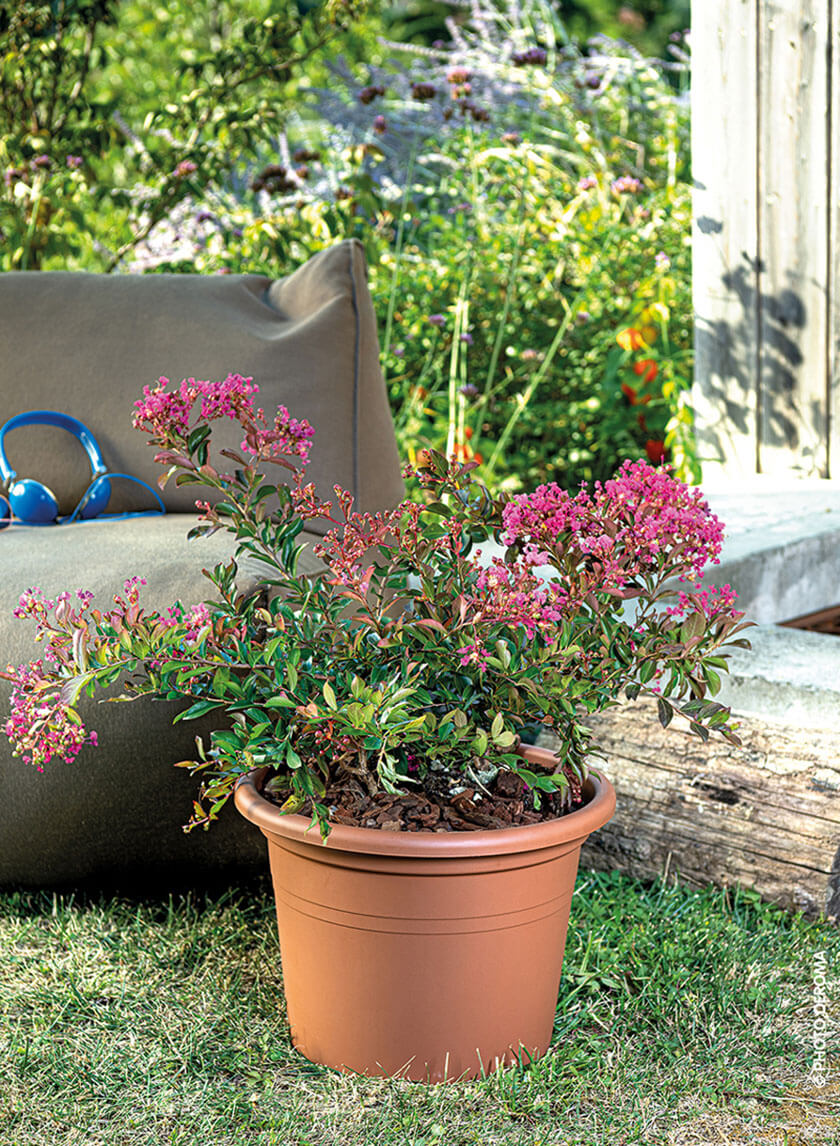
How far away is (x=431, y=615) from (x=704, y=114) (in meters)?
2.19

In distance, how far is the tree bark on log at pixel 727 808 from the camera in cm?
163

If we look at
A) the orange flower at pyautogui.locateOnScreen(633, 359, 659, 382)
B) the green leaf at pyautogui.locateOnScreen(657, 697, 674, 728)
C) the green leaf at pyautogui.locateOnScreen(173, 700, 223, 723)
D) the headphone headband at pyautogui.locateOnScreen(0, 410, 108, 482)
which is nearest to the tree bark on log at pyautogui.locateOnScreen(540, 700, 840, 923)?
the green leaf at pyautogui.locateOnScreen(657, 697, 674, 728)

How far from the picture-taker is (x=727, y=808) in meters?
1.71

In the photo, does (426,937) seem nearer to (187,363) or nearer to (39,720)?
(39,720)

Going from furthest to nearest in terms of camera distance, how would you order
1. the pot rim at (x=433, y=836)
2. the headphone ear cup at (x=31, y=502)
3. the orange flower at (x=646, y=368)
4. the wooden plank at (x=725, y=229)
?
the orange flower at (x=646, y=368) < the wooden plank at (x=725, y=229) < the headphone ear cup at (x=31, y=502) < the pot rim at (x=433, y=836)

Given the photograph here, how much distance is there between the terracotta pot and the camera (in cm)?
→ 123

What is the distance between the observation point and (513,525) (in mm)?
1286

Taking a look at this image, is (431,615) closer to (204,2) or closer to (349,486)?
(349,486)

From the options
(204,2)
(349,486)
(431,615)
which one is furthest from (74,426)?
(204,2)

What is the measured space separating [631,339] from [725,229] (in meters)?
0.42

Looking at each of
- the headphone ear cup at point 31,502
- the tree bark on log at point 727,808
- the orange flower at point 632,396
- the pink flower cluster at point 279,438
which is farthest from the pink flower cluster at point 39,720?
the orange flower at point 632,396

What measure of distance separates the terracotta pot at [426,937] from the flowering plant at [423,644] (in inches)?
2.2

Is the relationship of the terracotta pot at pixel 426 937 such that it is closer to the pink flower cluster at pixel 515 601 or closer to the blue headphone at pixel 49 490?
the pink flower cluster at pixel 515 601

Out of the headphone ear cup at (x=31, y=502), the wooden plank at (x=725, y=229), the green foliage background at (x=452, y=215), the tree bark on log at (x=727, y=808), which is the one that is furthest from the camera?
the green foliage background at (x=452, y=215)
